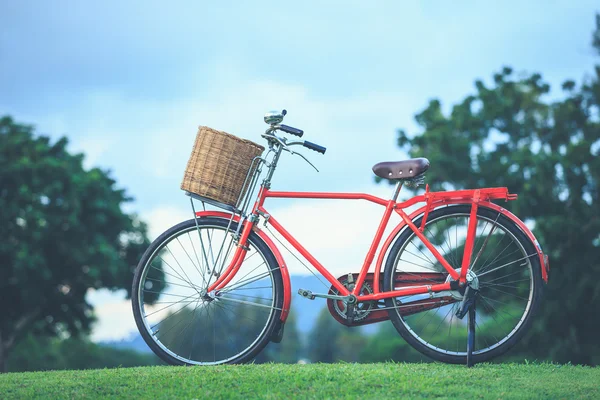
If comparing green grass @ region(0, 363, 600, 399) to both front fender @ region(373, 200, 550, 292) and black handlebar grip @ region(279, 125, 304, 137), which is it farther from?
black handlebar grip @ region(279, 125, 304, 137)

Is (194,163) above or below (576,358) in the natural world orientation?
above

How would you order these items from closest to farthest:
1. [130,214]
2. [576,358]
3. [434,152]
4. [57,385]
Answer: [57,385]
[576,358]
[434,152]
[130,214]

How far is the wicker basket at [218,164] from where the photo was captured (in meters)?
5.67

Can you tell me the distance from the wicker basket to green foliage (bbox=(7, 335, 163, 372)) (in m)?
23.3

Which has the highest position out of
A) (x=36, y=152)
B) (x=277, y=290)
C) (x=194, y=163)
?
(x=36, y=152)

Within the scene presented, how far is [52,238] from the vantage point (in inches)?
953

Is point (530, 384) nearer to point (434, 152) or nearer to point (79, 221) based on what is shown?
point (434, 152)

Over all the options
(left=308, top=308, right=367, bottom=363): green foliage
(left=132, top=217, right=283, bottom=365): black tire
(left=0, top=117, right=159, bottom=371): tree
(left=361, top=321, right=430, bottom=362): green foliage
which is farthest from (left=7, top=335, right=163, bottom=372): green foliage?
(left=308, top=308, right=367, bottom=363): green foliage

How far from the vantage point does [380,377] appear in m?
5.31

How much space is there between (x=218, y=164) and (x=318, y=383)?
1881mm

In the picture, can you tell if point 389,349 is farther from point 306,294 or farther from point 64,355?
point 306,294

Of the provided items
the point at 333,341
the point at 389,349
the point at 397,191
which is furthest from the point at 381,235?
the point at 333,341

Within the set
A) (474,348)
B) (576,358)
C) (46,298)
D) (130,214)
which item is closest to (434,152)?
(576,358)

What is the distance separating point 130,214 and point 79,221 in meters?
3.88
